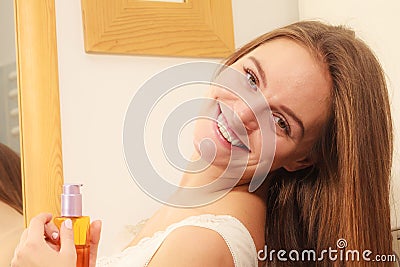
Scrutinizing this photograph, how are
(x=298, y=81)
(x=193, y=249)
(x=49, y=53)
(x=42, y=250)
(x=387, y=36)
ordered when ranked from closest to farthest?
(x=42, y=250), (x=193, y=249), (x=298, y=81), (x=387, y=36), (x=49, y=53)

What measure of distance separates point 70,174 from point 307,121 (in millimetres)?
514

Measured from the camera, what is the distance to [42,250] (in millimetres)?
767

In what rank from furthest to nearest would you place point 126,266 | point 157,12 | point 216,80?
1. point 157,12
2. point 216,80
3. point 126,266

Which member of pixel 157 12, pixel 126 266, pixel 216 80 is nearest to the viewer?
pixel 126 266

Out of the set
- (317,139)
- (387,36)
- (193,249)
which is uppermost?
(387,36)

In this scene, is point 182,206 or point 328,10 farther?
point 328,10

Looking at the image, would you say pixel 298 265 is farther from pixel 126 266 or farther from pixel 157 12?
pixel 157 12

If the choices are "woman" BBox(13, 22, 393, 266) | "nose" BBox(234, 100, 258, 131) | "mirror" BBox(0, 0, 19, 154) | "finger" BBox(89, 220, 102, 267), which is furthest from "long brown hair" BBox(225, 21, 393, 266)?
"mirror" BBox(0, 0, 19, 154)

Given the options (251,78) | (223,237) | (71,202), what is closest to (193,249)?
(223,237)

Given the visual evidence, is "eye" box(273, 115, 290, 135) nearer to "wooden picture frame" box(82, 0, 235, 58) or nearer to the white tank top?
the white tank top

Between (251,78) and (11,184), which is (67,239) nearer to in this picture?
(251,78)

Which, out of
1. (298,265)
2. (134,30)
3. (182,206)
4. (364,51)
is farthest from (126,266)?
(134,30)

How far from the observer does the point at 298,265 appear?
3.57 feet

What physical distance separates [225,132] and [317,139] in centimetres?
14
